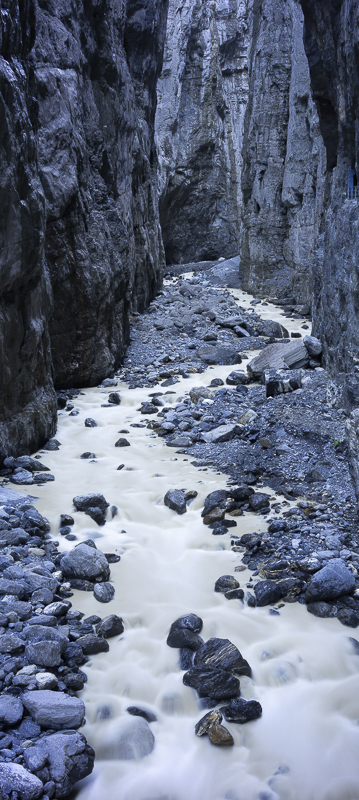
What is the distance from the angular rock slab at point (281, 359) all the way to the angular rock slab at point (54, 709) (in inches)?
250

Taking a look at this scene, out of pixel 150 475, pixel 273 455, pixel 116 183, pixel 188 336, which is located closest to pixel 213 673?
pixel 150 475

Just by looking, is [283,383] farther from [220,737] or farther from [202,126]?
[202,126]

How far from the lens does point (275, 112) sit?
15750mm

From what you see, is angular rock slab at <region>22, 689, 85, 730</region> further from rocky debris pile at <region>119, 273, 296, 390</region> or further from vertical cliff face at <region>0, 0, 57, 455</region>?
rocky debris pile at <region>119, 273, 296, 390</region>

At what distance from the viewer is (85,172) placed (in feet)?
28.3

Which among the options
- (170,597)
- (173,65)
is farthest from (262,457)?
(173,65)

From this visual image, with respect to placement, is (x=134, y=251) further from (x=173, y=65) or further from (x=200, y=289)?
(x=173, y=65)

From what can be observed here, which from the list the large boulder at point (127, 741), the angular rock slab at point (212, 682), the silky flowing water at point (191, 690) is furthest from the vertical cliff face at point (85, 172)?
the large boulder at point (127, 741)

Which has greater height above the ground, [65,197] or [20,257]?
[65,197]

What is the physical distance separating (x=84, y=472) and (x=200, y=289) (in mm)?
11969

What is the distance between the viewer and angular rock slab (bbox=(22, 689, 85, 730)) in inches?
102

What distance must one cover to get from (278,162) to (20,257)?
41.4 feet

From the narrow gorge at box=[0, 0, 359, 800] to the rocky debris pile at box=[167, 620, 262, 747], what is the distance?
1 centimetres

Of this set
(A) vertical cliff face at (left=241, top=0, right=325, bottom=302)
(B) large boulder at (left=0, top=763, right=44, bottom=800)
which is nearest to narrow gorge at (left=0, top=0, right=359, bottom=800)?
(B) large boulder at (left=0, top=763, right=44, bottom=800)
